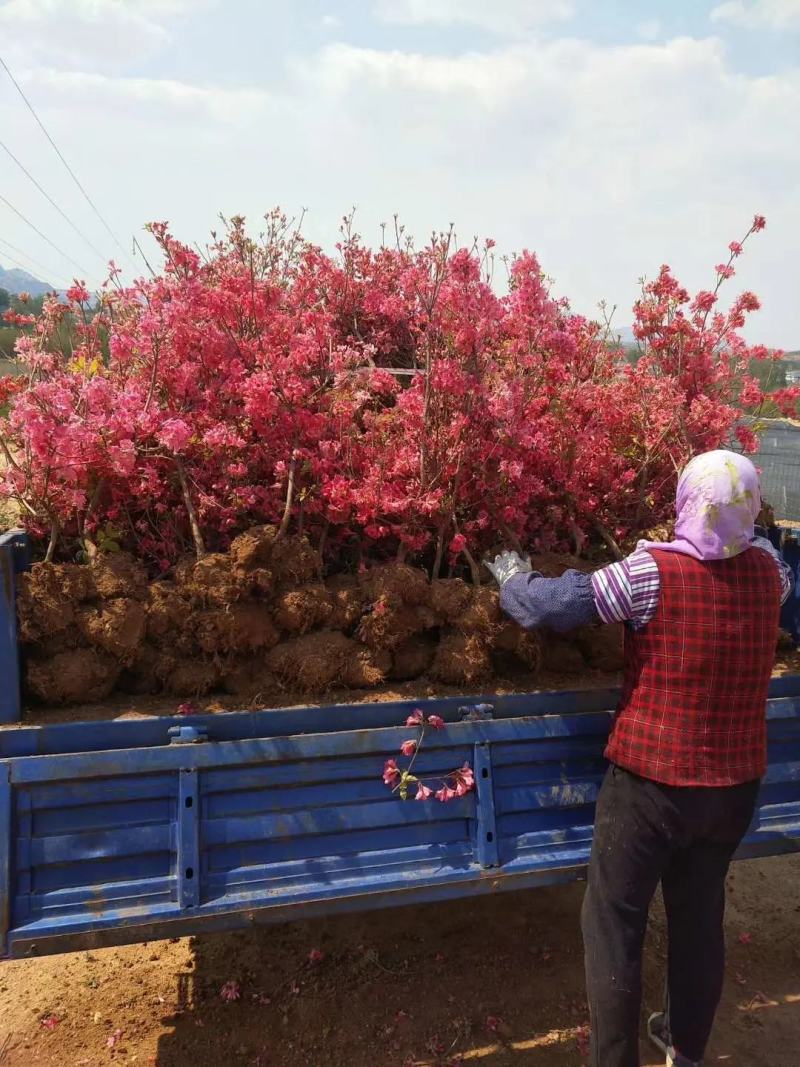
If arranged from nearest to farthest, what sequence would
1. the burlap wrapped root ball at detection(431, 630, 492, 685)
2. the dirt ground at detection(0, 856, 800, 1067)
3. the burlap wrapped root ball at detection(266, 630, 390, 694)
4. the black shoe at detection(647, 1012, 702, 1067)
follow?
the black shoe at detection(647, 1012, 702, 1067) < the dirt ground at detection(0, 856, 800, 1067) < the burlap wrapped root ball at detection(266, 630, 390, 694) < the burlap wrapped root ball at detection(431, 630, 492, 685)

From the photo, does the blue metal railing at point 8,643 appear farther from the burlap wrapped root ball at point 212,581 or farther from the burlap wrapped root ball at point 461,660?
the burlap wrapped root ball at point 461,660

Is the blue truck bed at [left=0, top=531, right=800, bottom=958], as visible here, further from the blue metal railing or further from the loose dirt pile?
the loose dirt pile

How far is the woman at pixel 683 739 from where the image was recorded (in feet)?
7.65

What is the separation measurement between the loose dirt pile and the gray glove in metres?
0.12

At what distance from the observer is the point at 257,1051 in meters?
2.81

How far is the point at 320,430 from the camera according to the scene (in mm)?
3391

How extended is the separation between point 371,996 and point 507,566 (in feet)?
6.21

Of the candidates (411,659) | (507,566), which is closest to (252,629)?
(411,659)

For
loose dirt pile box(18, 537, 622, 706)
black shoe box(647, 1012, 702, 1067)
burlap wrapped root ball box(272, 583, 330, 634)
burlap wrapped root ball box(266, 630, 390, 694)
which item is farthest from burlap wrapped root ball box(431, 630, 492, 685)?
black shoe box(647, 1012, 702, 1067)

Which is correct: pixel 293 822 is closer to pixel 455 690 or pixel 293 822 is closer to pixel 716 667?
pixel 455 690

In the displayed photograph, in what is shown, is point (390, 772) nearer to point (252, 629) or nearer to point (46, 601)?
point (252, 629)

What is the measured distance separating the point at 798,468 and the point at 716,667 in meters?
10.3

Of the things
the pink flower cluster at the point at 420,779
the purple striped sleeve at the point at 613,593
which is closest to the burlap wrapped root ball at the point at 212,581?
the pink flower cluster at the point at 420,779

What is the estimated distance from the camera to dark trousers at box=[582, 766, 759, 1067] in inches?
94.4
